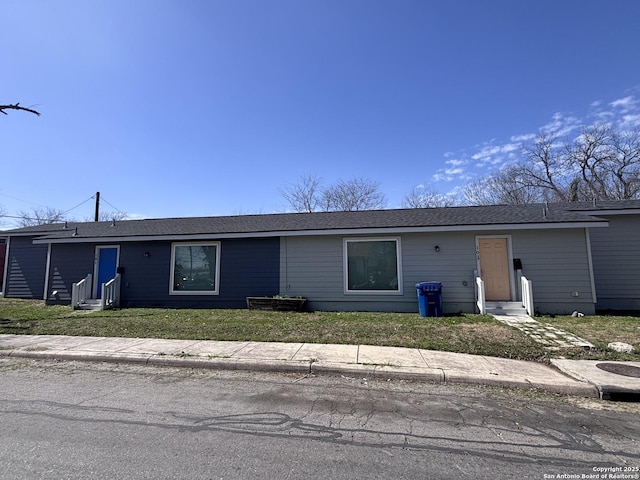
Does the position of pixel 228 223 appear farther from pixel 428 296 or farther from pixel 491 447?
pixel 491 447

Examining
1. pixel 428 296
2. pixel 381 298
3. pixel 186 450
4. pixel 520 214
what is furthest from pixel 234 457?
pixel 520 214

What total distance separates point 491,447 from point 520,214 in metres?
10.1

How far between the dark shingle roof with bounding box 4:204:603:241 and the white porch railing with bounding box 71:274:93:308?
5.65 ft

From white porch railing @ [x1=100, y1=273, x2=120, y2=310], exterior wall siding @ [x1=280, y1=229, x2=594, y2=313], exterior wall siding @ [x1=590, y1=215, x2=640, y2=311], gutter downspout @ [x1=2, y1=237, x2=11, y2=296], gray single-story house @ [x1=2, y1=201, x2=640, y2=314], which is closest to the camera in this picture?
exterior wall siding @ [x1=280, y1=229, x2=594, y2=313]

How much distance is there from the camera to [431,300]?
9.92 metres

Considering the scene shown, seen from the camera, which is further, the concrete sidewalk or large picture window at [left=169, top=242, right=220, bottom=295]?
large picture window at [left=169, top=242, right=220, bottom=295]

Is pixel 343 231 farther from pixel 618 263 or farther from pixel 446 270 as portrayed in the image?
pixel 618 263

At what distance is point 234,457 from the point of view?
2895 mm

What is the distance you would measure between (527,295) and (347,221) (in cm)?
613

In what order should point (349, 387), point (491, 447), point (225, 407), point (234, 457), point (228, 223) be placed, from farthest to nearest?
point (228, 223)
point (349, 387)
point (225, 407)
point (491, 447)
point (234, 457)

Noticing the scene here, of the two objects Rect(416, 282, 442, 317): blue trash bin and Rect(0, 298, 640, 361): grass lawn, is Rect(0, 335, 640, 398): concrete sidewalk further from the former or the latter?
Rect(416, 282, 442, 317): blue trash bin

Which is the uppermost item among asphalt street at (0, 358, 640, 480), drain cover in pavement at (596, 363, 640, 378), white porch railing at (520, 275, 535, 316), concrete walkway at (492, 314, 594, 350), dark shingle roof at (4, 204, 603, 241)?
dark shingle roof at (4, 204, 603, 241)

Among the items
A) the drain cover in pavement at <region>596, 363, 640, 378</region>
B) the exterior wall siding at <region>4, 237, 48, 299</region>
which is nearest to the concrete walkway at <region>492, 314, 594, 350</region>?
the drain cover in pavement at <region>596, 363, 640, 378</region>

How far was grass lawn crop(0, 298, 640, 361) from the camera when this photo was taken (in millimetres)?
6758
